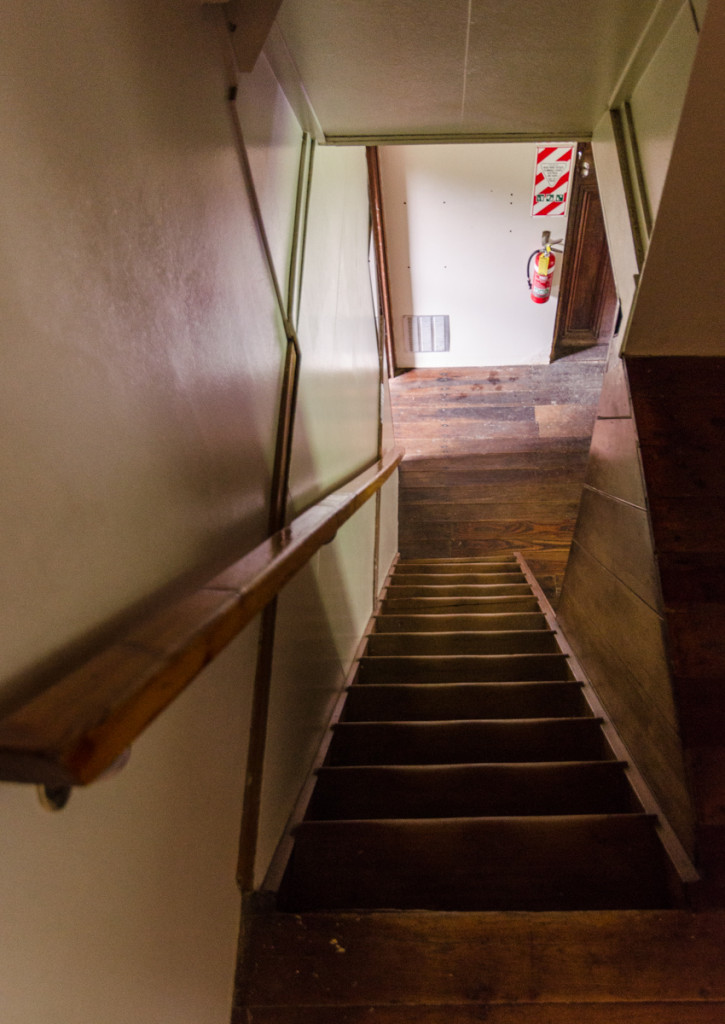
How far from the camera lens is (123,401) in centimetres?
84

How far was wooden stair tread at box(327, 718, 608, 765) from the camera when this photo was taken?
1.94 meters

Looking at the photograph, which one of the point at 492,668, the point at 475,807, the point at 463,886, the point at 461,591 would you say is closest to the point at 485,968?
the point at 463,886

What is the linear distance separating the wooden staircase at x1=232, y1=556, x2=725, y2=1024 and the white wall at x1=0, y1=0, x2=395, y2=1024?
0.55ft

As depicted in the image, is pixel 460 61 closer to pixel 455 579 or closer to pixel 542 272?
pixel 455 579

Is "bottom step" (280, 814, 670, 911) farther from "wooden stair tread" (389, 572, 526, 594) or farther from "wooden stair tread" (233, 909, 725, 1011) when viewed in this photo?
"wooden stair tread" (389, 572, 526, 594)

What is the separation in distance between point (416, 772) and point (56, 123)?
67.3 inches

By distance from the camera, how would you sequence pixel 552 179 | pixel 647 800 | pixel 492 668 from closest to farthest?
1. pixel 647 800
2. pixel 492 668
3. pixel 552 179

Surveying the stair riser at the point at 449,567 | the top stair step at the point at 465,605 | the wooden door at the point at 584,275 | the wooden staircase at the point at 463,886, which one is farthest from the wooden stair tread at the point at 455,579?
the wooden door at the point at 584,275

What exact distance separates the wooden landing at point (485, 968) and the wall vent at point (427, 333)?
5552mm

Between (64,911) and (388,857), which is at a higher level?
(64,911)

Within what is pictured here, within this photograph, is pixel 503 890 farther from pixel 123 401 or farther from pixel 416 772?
pixel 123 401

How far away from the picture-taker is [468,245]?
5.67 metres

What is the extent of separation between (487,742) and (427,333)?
4.93 metres

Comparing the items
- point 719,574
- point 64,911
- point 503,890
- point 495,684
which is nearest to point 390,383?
point 495,684
